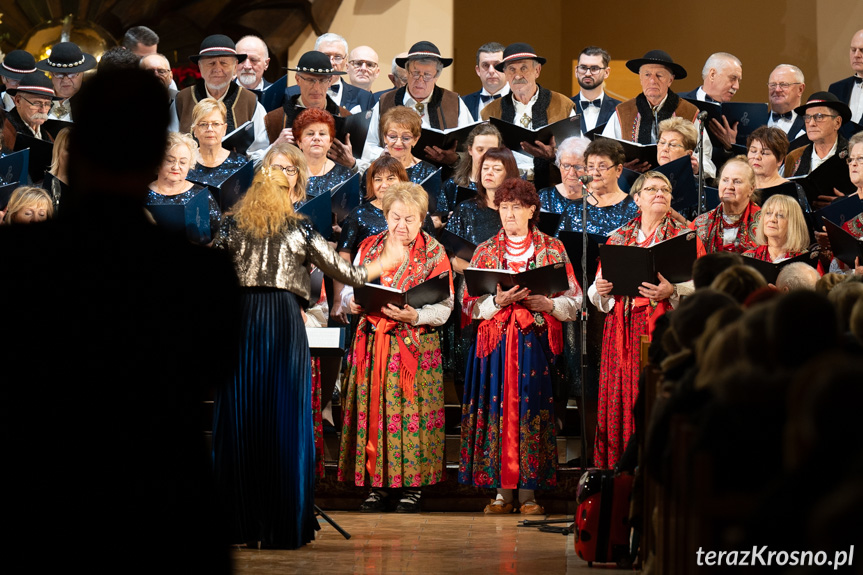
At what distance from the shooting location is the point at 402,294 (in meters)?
5.33

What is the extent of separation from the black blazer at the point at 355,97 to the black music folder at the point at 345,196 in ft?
5.12

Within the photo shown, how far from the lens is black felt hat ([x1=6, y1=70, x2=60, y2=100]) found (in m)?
7.04

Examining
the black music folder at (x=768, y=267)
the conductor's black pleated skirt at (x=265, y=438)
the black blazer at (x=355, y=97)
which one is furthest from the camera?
the black blazer at (x=355, y=97)

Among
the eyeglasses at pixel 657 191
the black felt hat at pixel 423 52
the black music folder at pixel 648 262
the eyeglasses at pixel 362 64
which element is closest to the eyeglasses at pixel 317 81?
the black felt hat at pixel 423 52

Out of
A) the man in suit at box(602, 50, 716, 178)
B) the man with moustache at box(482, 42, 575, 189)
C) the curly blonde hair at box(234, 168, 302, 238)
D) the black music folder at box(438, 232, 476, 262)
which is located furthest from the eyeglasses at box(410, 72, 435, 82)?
the curly blonde hair at box(234, 168, 302, 238)

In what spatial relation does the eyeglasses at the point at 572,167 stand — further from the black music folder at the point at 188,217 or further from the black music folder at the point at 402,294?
the black music folder at the point at 188,217

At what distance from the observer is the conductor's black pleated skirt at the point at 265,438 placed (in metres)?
4.30

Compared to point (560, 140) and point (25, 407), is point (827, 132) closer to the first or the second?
point (560, 140)

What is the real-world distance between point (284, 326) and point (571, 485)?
189 cm

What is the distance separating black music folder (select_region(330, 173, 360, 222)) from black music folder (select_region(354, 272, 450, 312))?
687 mm

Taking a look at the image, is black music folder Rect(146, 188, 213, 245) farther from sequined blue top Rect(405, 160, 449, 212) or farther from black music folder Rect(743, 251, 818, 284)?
black music folder Rect(743, 251, 818, 284)

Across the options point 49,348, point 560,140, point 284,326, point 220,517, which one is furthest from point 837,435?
point 560,140

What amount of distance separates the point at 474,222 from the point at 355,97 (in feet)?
6.27

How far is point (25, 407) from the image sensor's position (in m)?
1.71
